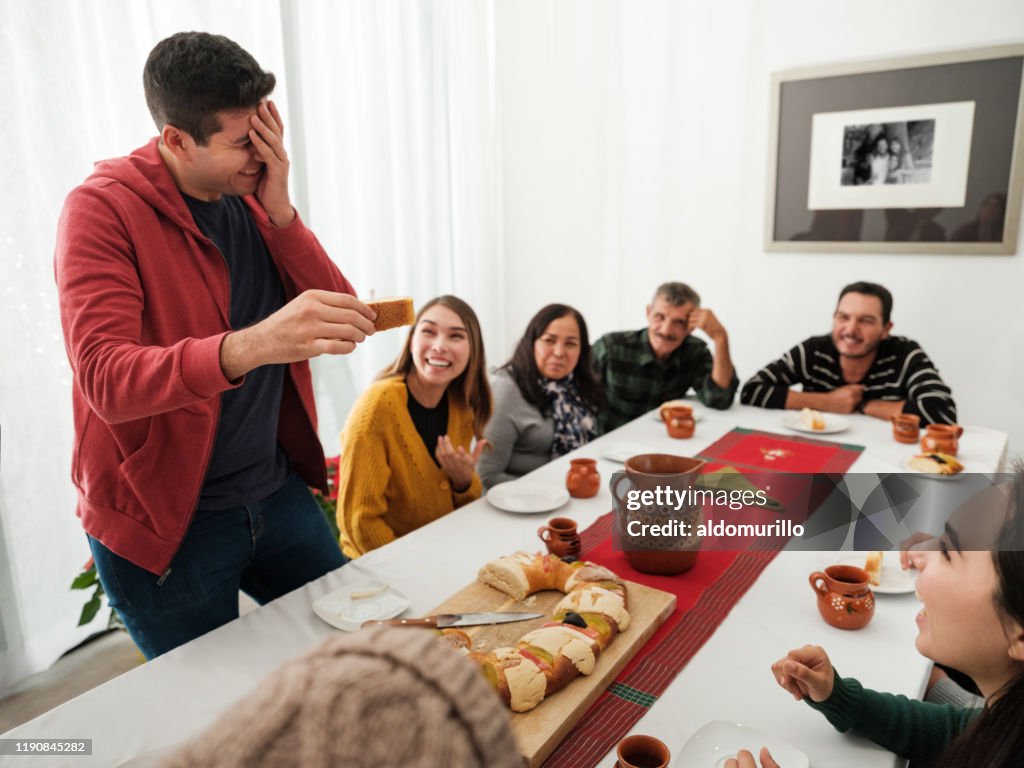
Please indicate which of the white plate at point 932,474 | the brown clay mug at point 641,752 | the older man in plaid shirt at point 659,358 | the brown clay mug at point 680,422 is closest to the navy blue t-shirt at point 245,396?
the brown clay mug at point 641,752

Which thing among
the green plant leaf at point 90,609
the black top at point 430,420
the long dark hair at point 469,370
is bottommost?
the green plant leaf at point 90,609

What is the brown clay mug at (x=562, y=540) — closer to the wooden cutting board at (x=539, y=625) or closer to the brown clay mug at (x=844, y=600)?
the wooden cutting board at (x=539, y=625)

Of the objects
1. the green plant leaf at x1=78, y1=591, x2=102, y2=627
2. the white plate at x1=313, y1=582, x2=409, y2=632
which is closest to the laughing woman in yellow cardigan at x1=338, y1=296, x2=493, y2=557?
the white plate at x1=313, y1=582, x2=409, y2=632

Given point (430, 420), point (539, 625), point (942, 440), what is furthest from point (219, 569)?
point (942, 440)

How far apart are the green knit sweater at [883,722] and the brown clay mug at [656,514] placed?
1.42ft

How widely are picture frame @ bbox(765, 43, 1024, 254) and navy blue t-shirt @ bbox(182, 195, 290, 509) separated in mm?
3020

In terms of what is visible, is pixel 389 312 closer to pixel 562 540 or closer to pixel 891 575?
pixel 562 540

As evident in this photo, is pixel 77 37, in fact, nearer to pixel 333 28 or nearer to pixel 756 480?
pixel 333 28

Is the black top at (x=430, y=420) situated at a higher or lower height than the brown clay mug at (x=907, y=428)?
higher

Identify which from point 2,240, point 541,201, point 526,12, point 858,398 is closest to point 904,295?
point 858,398

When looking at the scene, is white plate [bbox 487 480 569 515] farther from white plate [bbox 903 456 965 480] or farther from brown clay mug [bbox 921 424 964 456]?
brown clay mug [bbox 921 424 964 456]

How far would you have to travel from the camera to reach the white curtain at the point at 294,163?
221 cm

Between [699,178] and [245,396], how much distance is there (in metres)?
3.19

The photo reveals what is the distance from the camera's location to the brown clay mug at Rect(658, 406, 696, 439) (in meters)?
2.38
